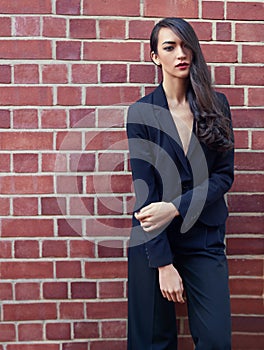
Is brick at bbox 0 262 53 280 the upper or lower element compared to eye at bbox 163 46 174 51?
lower

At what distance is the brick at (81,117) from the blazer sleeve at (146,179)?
0.39 metres

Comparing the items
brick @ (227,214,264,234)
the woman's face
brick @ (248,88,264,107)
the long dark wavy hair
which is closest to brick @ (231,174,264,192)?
brick @ (227,214,264,234)

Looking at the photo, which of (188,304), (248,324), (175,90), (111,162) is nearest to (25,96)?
(111,162)

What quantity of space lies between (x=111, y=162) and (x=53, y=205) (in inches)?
15.2

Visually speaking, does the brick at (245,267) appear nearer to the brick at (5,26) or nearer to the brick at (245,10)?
the brick at (245,10)

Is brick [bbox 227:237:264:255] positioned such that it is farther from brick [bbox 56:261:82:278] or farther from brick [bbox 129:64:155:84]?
brick [bbox 129:64:155:84]

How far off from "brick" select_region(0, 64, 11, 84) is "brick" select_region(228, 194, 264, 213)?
52.8 inches

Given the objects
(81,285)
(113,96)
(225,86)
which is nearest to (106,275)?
(81,285)

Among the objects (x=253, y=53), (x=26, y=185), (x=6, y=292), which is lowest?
(x=6, y=292)

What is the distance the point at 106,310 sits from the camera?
2742 millimetres

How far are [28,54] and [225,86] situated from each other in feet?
3.45

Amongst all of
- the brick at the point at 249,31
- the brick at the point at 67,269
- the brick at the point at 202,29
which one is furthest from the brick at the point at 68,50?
the brick at the point at 67,269

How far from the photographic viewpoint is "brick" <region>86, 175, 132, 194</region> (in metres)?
2.67

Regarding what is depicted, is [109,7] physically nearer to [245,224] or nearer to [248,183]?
[248,183]
